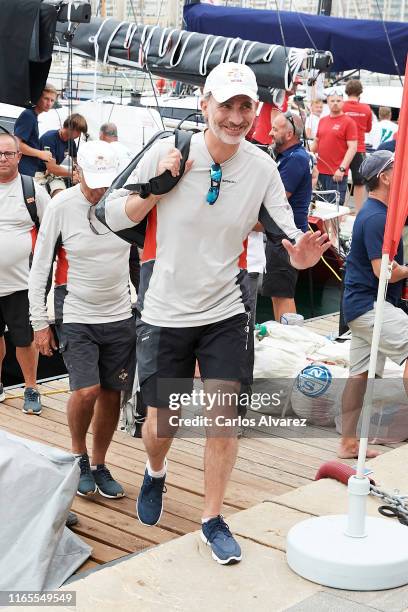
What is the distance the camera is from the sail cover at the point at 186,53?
11.6 m

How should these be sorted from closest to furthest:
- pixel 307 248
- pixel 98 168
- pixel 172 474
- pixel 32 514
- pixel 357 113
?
pixel 307 248 → pixel 32 514 → pixel 98 168 → pixel 172 474 → pixel 357 113

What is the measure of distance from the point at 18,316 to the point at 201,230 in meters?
3.54

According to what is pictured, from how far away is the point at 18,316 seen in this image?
7.77m

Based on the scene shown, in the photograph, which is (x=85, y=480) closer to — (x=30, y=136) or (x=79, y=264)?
(x=79, y=264)

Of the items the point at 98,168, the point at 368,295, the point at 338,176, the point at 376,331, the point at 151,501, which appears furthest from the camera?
the point at 338,176

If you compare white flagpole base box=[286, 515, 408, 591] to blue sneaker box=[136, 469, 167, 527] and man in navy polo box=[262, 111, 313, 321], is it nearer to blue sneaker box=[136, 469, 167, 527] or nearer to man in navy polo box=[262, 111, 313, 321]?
blue sneaker box=[136, 469, 167, 527]

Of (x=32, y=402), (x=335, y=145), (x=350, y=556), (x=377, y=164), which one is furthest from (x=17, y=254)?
(x=335, y=145)

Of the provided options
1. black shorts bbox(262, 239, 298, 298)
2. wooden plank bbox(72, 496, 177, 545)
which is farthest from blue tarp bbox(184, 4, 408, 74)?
wooden plank bbox(72, 496, 177, 545)

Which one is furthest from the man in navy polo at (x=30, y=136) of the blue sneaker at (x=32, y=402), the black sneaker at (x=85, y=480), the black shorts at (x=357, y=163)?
the black shorts at (x=357, y=163)

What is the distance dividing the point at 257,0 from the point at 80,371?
2047 cm

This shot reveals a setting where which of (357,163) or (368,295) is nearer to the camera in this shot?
(368,295)

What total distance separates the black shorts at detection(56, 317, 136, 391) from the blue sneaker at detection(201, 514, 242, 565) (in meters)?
1.64

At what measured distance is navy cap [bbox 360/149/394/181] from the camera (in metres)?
6.11

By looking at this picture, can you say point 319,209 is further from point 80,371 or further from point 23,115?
point 80,371
